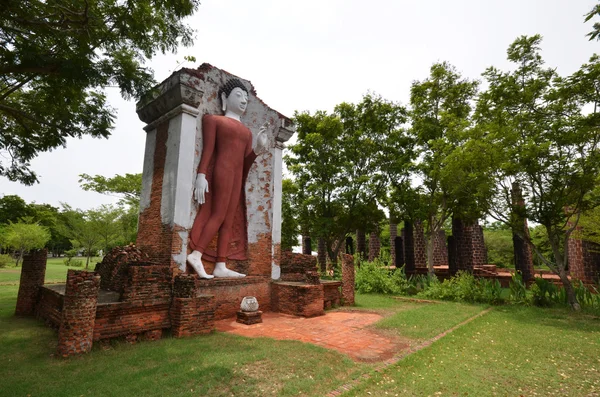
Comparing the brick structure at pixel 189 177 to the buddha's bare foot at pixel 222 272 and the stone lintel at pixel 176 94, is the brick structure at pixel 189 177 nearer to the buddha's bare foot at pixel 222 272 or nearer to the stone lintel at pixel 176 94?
the stone lintel at pixel 176 94

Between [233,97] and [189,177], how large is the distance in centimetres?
266

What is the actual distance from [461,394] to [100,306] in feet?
17.9

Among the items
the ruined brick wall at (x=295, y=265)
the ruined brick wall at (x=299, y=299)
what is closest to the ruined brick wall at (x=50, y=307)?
the ruined brick wall at (x=299, y=299)

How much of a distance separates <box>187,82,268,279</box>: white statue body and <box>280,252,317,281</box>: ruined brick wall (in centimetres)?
177

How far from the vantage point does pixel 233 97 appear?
8.76 metres

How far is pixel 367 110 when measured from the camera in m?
16.4

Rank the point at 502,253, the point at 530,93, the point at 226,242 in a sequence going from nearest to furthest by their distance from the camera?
the point at 226,242
the point at 530,93
the point at 502,253

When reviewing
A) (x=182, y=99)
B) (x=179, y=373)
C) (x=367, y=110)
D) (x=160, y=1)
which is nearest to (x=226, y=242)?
(x=182, y=99)

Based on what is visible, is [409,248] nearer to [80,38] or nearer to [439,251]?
[439,251]

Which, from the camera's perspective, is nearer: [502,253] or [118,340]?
[118,340]

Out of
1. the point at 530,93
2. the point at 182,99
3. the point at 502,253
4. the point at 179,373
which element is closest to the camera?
the point at 179,373

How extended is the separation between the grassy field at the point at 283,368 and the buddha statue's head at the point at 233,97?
5.79 meters

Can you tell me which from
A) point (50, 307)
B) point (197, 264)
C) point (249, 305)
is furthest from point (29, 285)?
point (249, 305)

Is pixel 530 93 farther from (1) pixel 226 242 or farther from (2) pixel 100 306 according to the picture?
(2) pixel 100 306
